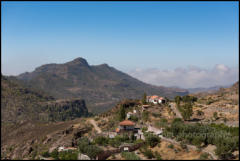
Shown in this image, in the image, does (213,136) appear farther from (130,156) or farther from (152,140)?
(130,156)

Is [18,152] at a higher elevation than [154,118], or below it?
below

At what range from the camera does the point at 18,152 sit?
8488cm

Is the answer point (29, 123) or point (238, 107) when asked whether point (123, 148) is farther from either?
point (29, 123)

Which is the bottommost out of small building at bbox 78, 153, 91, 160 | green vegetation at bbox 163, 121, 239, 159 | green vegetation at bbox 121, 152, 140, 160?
small building at bbox 78, 153, 91, 160

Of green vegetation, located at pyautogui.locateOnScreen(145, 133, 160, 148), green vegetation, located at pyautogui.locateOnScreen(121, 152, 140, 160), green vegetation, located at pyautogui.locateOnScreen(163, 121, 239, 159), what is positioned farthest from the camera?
green vegetation, located at pyautogui.locateOnScreen(145, 133, 160, 148)

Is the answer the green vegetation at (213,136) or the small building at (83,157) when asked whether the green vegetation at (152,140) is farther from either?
the small building at (83,157)

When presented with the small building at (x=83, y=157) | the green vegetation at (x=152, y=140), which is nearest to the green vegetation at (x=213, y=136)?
the green vegetation at (x=152, y=140)

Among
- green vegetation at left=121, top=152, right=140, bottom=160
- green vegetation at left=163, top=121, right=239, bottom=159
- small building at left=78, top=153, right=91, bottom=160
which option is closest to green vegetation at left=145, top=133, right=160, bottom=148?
green vegetation at left=163, top=121, right=239, bottom=159

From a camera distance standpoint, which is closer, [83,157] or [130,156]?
[130,156]

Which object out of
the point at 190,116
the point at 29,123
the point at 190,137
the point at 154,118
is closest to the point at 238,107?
the point at 190,116

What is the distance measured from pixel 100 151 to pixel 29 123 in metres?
99.4

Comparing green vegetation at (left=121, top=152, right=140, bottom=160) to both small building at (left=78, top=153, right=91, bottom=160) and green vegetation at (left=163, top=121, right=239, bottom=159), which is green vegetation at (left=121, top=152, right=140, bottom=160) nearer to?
small building at (left=78, top=153, right=91, bottom=160)

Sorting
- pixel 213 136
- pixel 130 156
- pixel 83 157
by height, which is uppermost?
pixel 213 136

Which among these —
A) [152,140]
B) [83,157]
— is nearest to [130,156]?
[152,140]
